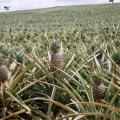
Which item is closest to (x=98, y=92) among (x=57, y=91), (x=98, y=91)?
(x=98, y=91)

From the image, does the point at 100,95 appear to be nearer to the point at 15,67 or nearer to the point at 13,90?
the point at 13,90

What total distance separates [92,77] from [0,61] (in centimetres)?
92

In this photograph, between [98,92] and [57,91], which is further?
[57,91]

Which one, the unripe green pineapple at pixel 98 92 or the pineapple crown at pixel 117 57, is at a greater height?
the pineapple crown at pixel 117 57

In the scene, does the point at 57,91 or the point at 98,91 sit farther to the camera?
the point at 57,91

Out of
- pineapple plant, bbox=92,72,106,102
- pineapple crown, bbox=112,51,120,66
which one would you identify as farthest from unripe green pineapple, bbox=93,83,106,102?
pineapple crown, bbox=112,51,120,66

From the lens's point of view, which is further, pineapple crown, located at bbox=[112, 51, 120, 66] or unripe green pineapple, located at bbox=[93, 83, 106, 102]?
pineapple crown, located at bbox=[112, 51, 120, 66]

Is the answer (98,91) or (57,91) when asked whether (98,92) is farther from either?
(57,91)

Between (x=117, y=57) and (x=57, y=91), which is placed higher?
(x=117, y=57)

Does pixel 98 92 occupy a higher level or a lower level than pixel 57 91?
higher

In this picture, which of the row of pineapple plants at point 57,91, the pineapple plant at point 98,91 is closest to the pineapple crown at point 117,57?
the row of pineapple plants at point 57,91

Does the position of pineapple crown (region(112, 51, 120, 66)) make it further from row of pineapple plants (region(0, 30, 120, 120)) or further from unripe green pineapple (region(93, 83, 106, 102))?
unripe green pineapple (region(93, 83, 106, 102))

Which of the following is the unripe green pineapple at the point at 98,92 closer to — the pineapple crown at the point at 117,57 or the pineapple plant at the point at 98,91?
the pineapple plant at the point at 98,91

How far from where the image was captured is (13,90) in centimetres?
366
